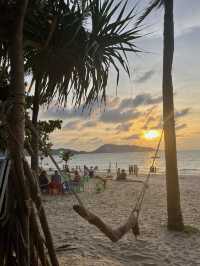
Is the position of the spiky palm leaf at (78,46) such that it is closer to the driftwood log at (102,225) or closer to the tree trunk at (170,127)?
the driftwood log at (102,225)

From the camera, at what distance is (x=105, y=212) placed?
11.1 meters

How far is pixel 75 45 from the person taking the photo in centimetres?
384

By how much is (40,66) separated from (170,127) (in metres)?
4.44

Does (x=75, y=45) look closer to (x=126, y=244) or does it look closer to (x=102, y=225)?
(x=102, y=225)

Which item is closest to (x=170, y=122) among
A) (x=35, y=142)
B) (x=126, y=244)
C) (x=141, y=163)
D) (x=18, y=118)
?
(x=126, y=244)

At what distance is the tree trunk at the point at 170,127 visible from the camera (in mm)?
7902

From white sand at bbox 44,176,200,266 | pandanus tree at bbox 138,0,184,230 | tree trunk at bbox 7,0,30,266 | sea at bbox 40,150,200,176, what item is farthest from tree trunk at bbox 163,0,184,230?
sea at bbox 40,150,200,176

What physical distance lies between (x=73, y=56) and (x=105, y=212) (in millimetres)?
7808

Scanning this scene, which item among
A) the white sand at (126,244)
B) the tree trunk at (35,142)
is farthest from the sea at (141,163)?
the tree trunk at (35,142)

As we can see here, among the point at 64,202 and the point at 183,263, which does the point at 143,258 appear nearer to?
the point at 183,263

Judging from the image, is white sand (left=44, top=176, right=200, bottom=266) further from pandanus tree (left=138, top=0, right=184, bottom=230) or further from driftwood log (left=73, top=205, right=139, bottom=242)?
driftwood log (left=73, top=205, right=139, bottom=242)

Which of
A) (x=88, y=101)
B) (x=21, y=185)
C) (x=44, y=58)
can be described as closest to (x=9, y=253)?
(x=21, y=185)

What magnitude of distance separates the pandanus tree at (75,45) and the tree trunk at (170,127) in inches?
160

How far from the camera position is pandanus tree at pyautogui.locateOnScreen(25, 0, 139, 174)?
376 cm
